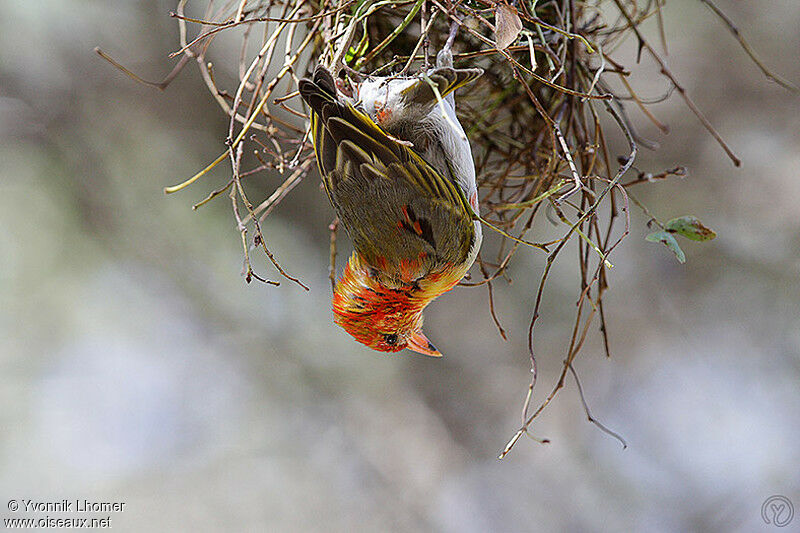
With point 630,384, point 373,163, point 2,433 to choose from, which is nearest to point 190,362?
point 2,433

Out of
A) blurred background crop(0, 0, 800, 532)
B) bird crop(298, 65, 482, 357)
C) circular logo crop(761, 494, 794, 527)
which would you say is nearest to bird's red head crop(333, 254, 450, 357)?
bird crop(298, 65, 482, 357)

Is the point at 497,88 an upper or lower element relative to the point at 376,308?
upper

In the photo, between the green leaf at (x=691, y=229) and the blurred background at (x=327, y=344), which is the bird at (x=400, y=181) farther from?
the blurred background at (x=327, y=344)

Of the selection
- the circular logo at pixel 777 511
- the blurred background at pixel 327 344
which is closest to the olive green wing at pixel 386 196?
the blurred background at pixel 327 344

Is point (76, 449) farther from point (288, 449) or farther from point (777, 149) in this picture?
point (777, 149)

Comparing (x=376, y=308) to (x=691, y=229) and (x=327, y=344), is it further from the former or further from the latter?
(x=327, y=344)

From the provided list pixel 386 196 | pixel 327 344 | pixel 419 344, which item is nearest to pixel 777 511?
pixel 327 344

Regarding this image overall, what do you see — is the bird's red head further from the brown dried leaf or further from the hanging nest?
the brown dried leaf
